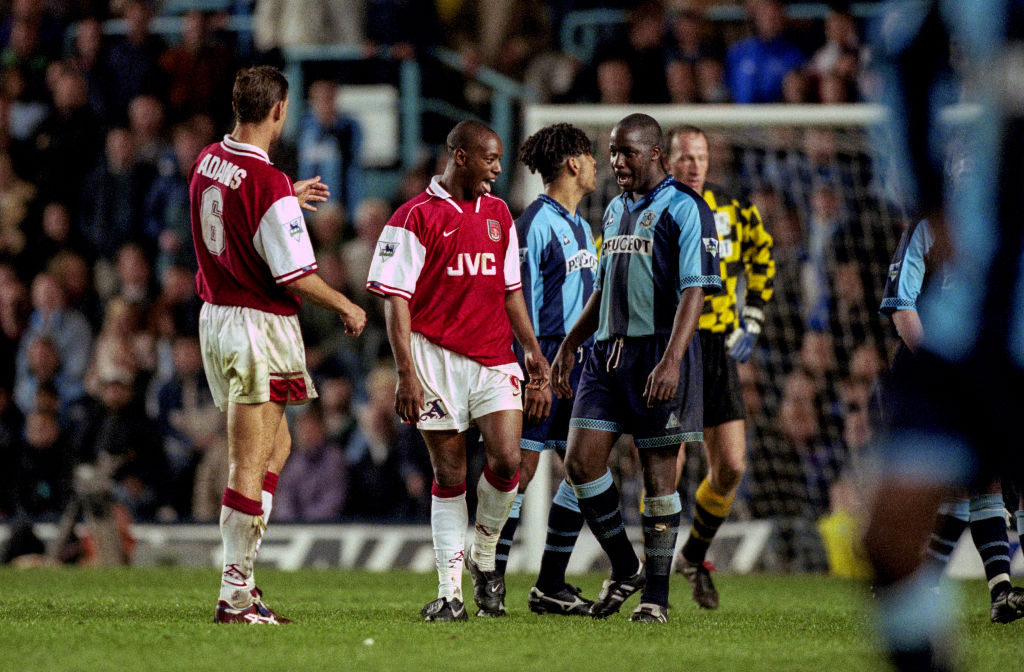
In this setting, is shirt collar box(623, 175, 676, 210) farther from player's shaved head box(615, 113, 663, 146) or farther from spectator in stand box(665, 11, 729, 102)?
spectator in stand box(665, 11, 729, 102)

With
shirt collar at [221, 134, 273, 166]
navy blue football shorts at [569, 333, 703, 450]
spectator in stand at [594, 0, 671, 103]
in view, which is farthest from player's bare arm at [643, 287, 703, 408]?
spectator in stand at [594, 0, 671, 103]

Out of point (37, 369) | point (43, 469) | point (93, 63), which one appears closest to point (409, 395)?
point (43, 469)

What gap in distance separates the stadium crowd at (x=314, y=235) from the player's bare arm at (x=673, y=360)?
16.1 ft

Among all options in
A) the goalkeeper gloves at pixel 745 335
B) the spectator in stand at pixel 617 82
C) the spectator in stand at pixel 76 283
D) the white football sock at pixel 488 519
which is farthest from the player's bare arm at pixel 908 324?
the spectator in stand at pixel 76 283

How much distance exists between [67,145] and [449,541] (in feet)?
29.4

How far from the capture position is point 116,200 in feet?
42.2

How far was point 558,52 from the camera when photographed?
45.2 feet

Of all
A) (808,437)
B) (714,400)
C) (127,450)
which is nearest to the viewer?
(714,400)

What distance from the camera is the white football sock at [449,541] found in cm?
563

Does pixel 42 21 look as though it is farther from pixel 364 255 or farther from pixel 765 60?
pixel 765 60

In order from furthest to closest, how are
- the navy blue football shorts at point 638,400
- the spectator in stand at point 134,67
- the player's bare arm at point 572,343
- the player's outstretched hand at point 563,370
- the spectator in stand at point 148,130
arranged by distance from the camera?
the spectator in stand at point 134,67
the spectator in stand at point 148,130
the player's outstretched hand at point 563,370
the player's bare arm at point 572,343
the navy blue football shorts at point 638,400

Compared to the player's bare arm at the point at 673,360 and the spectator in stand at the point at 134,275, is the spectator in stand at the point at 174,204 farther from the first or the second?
the player's bare arm at the point at 673,360

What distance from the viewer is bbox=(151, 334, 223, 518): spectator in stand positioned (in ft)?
36.7

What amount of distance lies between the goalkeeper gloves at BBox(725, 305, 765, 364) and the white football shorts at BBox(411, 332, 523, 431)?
6.41 feet
